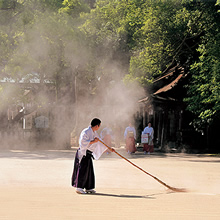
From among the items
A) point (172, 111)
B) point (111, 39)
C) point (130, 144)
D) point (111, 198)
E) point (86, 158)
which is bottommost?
point (111, 198)

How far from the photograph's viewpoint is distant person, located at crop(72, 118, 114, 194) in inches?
418

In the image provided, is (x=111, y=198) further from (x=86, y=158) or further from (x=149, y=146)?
(x=149, y=146)

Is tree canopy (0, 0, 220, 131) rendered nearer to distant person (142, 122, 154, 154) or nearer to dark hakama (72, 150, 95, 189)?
distant person (142, 122, 154, 154)

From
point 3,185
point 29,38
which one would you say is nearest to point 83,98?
point 29,38

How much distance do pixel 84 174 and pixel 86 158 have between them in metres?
0.38

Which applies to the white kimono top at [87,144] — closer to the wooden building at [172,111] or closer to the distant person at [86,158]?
the distant person at [86,158]

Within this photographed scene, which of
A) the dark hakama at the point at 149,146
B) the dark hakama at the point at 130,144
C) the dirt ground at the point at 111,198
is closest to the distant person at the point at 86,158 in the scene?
the dirt ground at the point at 111,198

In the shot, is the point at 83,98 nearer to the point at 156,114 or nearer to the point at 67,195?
the point at 156,114

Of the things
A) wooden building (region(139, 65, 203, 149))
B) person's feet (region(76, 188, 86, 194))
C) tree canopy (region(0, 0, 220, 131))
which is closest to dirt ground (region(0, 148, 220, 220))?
person's feet (region(76, 188, 86, 194))

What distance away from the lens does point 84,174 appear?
10.8m

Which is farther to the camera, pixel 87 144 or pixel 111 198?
pixel 87 144

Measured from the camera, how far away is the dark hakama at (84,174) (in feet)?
34.8

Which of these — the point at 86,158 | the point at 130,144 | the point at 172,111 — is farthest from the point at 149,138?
the point at 86,158

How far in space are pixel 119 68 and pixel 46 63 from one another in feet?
15.3
